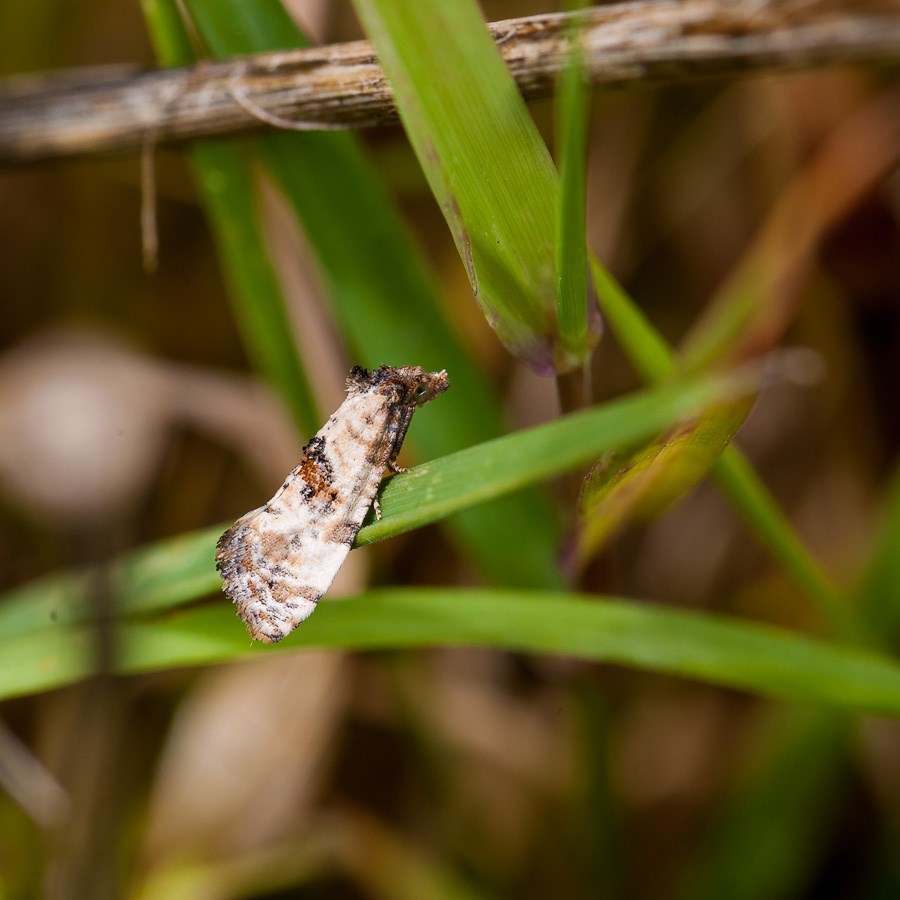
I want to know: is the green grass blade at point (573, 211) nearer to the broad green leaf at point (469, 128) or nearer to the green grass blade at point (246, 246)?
the broad green leaf at point (469, 128)

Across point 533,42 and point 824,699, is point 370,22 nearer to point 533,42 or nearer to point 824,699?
point 533,42

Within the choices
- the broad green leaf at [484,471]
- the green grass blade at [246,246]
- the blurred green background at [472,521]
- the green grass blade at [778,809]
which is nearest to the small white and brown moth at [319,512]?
the broad green leaf at [484,471]

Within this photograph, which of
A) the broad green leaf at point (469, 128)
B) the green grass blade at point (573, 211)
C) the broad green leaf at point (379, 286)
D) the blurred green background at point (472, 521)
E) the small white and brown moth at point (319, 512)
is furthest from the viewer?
the blurred green background at point (472, 521)

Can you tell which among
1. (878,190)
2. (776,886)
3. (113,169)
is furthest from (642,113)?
(776,886)

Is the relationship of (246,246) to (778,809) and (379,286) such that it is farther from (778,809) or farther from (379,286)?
(778,809)

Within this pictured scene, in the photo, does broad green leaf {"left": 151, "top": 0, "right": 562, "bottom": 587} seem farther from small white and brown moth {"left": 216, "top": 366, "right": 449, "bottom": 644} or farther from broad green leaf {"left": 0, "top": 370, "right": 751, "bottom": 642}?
broad green leaf {"left": 0, "top": 370, "right": 751, "bottom": 642}

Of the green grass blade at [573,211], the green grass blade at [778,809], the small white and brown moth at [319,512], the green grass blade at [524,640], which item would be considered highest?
the green grass blade at [573,211]
